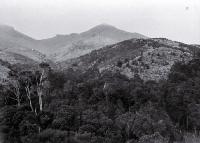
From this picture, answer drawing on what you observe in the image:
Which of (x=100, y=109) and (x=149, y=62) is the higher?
(x=149, y=62)

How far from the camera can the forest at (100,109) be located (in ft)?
169

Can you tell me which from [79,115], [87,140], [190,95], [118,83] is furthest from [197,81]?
[87,140]

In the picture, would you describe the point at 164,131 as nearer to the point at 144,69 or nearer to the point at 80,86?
the point at 80,86

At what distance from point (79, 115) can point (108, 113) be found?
272 inches

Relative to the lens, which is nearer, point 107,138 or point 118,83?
point 107,138

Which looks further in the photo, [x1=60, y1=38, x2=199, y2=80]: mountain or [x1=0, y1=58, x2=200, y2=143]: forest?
[x1=60, y1=38, x2=199, y2=80]: mountain

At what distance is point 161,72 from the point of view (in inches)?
3533

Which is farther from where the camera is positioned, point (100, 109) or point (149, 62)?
point (149, 62)

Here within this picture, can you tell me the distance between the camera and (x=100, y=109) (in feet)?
207

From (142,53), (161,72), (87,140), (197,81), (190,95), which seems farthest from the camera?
(142,53)

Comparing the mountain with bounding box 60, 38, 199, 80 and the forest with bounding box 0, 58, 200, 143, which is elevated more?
the mountain with bounding box 60, 38, 199, 80

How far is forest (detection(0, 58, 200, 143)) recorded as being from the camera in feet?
169

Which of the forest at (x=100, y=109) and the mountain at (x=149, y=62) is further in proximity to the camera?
the mountain at (x=149, y=62)

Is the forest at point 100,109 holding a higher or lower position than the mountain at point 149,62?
lower
